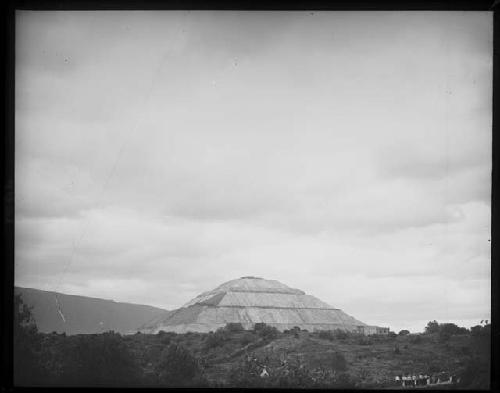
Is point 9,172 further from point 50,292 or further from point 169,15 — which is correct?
point 169,15

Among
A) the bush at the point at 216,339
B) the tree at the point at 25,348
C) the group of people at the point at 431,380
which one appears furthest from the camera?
the bush at the point at 216,339

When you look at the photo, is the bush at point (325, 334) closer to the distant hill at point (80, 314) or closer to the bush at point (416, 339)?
the bush at point (416, 339)

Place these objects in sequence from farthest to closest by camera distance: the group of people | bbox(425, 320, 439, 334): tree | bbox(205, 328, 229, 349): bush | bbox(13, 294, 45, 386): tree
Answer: bbox(205, 328, 229, 349): bush, bbox(425, 320, 439, 334): tree, the group of people, bbox(13, 294, 45, 386): tree

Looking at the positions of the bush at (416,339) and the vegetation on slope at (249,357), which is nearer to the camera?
the vegetation on slope at (249,357)

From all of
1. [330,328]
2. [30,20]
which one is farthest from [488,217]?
[30,20]

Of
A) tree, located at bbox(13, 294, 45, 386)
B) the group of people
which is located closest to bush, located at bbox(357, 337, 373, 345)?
the group of people

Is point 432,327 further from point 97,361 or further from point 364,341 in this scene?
point 97,361

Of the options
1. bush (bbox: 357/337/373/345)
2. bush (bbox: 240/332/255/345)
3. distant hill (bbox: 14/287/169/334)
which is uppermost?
distant hill (bbox: 14/287/169/334)

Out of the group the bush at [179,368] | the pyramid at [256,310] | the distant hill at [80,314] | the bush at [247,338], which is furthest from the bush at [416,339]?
the distant hill at [80,314]

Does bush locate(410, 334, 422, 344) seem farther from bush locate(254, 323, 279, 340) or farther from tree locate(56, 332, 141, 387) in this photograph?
tree locate(56, 332, 141, 387)
